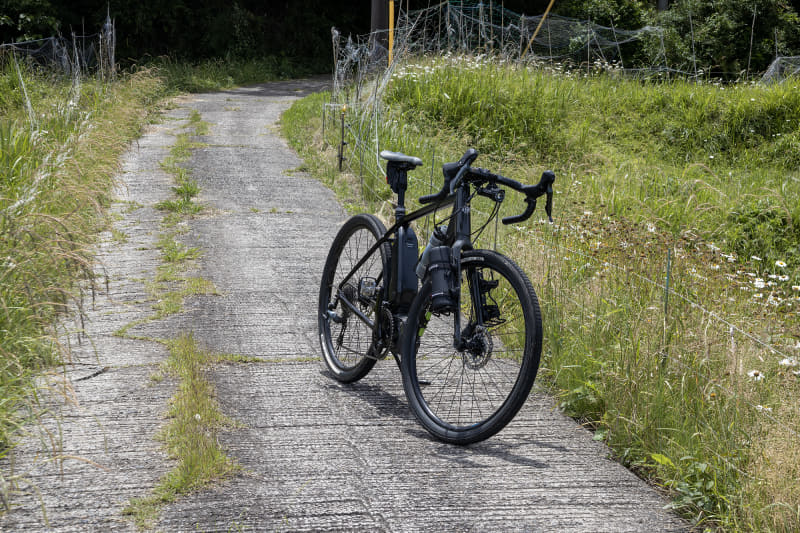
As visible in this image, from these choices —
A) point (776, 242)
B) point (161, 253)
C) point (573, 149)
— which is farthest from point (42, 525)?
point (573, 149)

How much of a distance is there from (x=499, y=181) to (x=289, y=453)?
141 cm

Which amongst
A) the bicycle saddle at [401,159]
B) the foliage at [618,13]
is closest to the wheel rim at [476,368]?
the bicycle saddle at [401,159]

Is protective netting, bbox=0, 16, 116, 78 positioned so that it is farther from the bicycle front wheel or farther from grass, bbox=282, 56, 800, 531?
the bicycle front wheel

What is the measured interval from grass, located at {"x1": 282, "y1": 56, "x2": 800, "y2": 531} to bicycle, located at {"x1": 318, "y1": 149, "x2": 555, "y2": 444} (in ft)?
1.79

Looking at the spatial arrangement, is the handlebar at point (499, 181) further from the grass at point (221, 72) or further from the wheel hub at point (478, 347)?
the grass at point (221, 72)

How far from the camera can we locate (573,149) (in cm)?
1170

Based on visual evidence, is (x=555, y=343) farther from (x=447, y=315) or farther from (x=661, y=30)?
(x=661, y=30)

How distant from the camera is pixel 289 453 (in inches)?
132

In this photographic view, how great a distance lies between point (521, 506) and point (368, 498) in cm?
56

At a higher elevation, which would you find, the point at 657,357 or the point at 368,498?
the point at 657,357

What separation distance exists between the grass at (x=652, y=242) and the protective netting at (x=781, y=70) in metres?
0.79

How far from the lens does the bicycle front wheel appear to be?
123 inches

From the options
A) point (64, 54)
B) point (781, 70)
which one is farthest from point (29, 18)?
point (781, 70)

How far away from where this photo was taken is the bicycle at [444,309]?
3.30 meters
